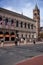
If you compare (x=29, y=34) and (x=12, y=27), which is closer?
(x=12, y=27)

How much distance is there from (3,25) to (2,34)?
7.40 ft

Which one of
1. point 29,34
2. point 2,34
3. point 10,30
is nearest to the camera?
point 2,34

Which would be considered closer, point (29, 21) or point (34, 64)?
point (34, 64)

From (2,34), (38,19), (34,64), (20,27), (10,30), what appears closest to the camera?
(34,64)

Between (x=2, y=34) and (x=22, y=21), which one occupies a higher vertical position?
(x=22, y=21)

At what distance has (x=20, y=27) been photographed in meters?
49.2

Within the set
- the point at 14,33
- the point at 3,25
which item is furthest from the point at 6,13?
the point at 14,33

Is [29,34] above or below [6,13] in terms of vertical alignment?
below

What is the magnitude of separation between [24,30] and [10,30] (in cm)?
811

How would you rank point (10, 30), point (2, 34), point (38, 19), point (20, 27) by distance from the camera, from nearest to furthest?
point (2, 34) → point (10, 30) → point (20, 27) → point (38, 19)

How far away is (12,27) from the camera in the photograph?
45.2 m

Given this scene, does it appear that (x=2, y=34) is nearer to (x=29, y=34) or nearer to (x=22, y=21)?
(x=22, y=21)

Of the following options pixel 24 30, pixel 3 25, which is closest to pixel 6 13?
pixel 3 25

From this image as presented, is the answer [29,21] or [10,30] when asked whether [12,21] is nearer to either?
[10,30]
